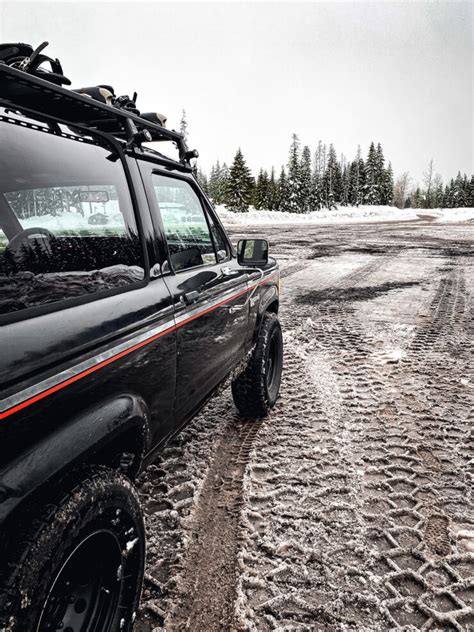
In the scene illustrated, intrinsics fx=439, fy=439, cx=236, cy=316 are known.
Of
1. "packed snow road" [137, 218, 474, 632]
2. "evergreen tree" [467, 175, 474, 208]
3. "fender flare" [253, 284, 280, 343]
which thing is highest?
"evergreen tree" [467, 175, 474, 208]

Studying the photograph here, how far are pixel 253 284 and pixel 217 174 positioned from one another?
320 ft

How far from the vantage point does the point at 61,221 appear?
1.71 meters

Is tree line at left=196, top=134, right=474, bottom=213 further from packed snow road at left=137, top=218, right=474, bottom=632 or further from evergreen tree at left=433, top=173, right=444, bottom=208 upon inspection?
packed snow road at left=137, top=218, right=474, bottom=632

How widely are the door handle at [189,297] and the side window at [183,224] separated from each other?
142 mm

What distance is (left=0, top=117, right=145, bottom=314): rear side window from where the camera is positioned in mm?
1406

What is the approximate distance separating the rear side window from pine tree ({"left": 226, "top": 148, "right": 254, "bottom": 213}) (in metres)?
49.2

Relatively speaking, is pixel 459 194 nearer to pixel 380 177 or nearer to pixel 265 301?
pixel 380 177

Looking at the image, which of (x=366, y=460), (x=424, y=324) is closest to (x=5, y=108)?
(x=366, y=460)

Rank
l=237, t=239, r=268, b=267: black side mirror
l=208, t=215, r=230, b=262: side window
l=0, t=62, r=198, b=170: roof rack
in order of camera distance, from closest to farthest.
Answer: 1. l=0, t=62, r=198, b=170: roof rack
2. l=208, t=215, r=230, b=262: side window
3. l=237, t=239, r=268, b=267: black side mirror

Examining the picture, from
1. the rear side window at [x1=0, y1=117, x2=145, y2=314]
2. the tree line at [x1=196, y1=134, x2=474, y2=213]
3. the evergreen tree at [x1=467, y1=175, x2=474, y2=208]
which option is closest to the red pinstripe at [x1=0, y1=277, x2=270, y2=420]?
the rear side window at [x1=0, y1=117, x2=145, y2=314]

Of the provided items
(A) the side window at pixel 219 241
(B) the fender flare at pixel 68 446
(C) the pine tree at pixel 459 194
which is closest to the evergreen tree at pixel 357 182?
(C) the pine tree at pixel 459 194

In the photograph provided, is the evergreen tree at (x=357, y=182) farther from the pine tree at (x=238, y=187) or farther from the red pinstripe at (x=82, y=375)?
the red pinstripe at (x=82, y=375)

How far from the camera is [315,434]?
10.9ft

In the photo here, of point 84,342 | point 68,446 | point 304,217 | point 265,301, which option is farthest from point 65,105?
point 304,217
